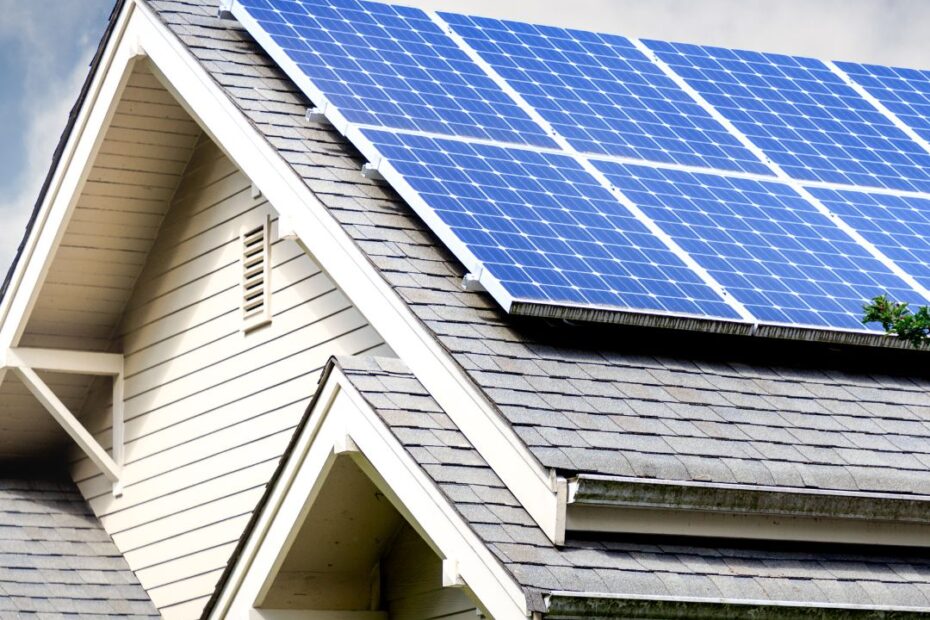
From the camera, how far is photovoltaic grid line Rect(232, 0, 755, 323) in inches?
441

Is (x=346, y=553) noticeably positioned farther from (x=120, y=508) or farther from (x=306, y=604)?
(x=120, y=508)

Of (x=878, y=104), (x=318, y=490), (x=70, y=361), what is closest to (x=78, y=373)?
(x=70, y=361)

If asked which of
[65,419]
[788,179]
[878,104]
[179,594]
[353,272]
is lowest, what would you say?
[179,594]

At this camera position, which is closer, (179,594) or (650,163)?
(650,163)

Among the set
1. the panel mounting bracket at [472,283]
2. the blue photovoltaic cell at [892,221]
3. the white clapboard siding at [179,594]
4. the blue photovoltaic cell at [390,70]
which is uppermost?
the blue photovoltaic cell at [390,70]

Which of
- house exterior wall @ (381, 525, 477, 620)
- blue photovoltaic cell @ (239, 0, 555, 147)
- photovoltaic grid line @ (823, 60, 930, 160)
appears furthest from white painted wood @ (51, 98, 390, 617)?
photovoltaic grid line @ (823, 60, 930, 160)

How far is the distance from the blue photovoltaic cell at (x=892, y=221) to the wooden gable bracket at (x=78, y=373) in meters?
5.96

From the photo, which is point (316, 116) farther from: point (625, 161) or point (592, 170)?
point (625, 161)

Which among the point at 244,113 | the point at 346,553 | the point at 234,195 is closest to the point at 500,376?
the point at 346,553

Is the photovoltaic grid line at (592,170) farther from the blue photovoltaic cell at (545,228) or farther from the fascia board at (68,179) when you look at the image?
the fascia board at (68,179)

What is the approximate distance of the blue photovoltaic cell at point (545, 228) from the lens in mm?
→ 11172

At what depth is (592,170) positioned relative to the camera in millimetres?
12836

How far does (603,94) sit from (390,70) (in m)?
1.78

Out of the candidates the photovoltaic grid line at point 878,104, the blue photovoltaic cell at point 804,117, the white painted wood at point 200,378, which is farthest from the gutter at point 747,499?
the photovoltaic grid line at point 878,104
